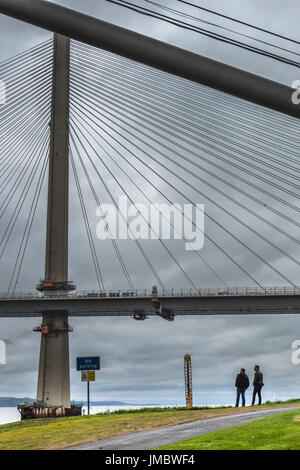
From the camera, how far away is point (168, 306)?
8094cm

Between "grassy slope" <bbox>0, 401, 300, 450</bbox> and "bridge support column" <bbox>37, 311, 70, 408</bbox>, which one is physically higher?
"bridge support column" <bbox>37, 311, 70, 408</bbox>

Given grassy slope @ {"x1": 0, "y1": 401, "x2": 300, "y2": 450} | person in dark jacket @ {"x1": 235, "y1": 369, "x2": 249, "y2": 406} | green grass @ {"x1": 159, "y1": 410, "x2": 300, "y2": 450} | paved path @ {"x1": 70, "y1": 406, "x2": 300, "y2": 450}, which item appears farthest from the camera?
person in dark jacket @ {"x1": 235, "y1": 369, "x2": 249, "y2": 406}

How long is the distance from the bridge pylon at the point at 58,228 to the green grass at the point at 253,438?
52348mm

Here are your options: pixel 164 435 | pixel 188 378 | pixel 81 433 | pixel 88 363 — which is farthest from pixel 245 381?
pixel 188 378

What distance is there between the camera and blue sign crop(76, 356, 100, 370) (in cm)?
4584

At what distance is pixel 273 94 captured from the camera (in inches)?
547

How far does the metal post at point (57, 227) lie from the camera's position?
231ft

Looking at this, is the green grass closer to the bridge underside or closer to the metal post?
the metal post

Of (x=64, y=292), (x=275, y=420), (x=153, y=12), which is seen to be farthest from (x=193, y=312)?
(x=153, y=12)

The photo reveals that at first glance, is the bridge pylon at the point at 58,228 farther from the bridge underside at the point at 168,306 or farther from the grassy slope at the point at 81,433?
the grassy slope at the point at 81,433

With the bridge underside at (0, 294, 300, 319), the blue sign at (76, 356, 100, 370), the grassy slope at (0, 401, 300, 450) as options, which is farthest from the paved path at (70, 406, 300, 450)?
the bridge underside at (0, 294, 300, 319)

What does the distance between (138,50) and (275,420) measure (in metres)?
14.2

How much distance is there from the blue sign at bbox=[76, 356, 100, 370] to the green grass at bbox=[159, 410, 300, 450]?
85.0 feet

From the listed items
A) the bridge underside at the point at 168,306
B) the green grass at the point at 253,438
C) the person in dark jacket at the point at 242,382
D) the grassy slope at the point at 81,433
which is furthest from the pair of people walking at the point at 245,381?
the bridge underside at the point at 168,306
